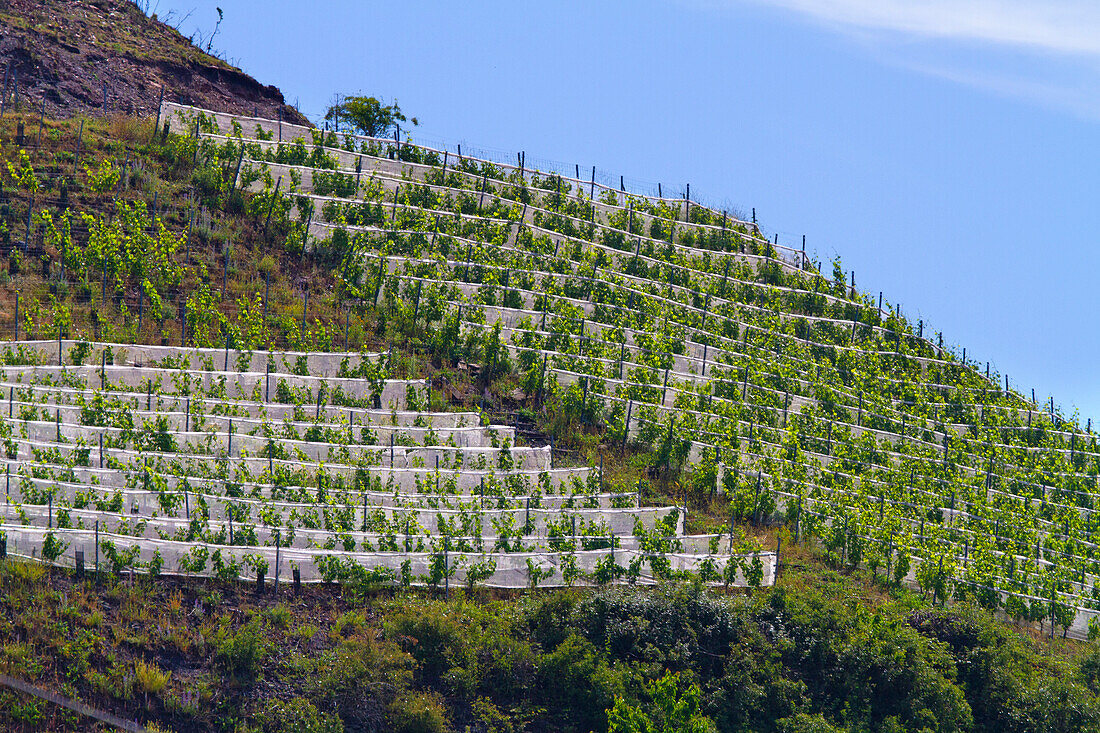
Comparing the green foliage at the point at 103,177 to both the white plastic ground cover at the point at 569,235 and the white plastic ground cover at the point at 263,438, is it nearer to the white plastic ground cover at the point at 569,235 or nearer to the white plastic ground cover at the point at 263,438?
the white plastic ground cover at the point at 569,235

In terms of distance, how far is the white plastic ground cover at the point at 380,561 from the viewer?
20203 mm

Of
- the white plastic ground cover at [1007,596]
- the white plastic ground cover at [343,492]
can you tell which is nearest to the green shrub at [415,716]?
the white plastic ground cover at [343,492]

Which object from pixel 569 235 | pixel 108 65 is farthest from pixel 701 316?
pixel 108 65

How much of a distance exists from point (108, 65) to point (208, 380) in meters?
19.6

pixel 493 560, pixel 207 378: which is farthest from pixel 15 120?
pixel 493 560

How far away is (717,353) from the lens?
33938mm

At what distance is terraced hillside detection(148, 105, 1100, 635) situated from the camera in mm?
28188

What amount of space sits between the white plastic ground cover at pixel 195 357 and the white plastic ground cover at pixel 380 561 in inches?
242

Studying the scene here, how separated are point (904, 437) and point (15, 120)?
79.4 ft

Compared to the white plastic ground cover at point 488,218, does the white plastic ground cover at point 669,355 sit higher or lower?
lower

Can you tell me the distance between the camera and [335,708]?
1892 centimetres

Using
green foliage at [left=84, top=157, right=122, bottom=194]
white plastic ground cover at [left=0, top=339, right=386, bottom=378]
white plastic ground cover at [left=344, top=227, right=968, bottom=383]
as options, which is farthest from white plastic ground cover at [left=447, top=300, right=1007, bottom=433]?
green foliage at [left=84, top=157, right=122, bottom=194]

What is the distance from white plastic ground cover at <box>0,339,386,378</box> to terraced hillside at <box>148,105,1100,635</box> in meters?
3.07

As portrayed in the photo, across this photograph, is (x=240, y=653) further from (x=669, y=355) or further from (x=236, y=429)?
(x=669, y=355)
